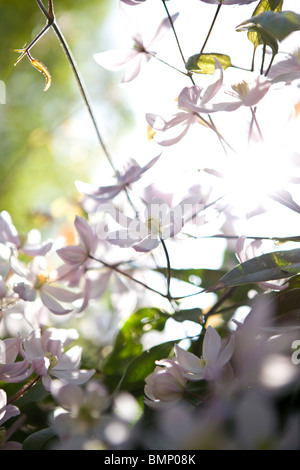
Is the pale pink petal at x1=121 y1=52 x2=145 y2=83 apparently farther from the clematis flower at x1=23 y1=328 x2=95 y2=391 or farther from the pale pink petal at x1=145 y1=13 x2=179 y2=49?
the clematis flower at x1=23 y1=328 x2=95 y2=391

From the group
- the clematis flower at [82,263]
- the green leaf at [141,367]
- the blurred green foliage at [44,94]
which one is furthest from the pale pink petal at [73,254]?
the blurred green foliage at [44,94]

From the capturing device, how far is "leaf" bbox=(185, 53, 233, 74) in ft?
1.15

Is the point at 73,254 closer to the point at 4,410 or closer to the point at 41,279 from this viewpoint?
the point at 41,279

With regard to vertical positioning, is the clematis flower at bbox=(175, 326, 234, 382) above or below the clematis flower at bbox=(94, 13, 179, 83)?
below

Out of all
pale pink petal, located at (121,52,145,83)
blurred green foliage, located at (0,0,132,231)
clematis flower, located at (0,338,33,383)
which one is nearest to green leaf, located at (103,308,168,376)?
clematis flower, located at (0,338,33,383)

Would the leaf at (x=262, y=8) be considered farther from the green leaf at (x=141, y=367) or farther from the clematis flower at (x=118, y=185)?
the green leaf at (x=141, y=367)

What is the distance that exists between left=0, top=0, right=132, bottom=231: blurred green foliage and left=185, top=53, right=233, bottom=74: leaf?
4.69ft

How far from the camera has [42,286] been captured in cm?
41

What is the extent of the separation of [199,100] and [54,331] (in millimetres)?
199

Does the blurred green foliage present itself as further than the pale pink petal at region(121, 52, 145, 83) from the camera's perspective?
Yes

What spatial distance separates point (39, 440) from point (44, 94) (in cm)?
224

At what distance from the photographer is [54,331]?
36 centimetres

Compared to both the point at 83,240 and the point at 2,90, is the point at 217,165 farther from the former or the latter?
the point at 2,90

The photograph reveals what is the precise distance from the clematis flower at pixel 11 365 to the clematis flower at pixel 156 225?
98mm
